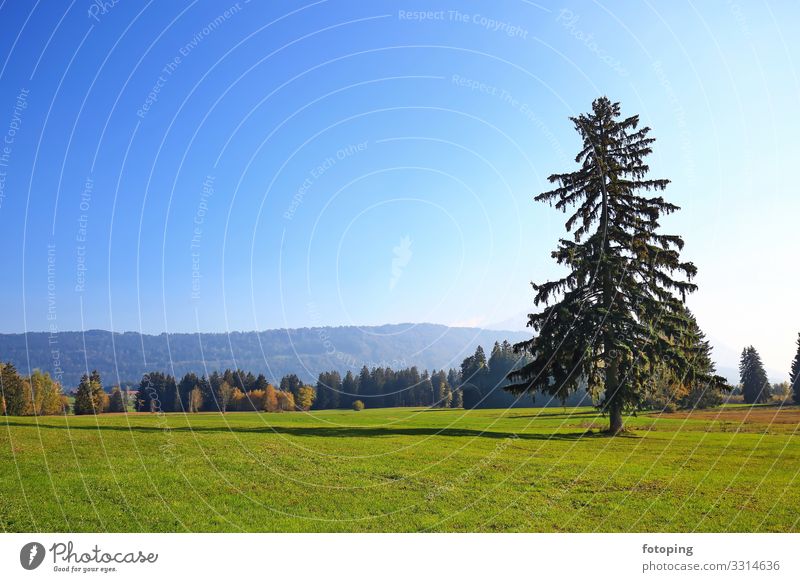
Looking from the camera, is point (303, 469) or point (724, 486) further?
point (303, 469)

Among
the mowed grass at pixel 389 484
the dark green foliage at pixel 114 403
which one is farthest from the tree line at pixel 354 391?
the mowed grass at pixel 389 484

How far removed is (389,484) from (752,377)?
86.5m

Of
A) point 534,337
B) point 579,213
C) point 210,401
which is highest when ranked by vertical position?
point 579,213

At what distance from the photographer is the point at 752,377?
7925 cm

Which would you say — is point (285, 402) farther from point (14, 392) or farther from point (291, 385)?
point (14, 392)

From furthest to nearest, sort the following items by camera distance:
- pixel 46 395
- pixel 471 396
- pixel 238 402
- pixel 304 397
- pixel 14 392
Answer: pixel 471 396, pixel 304 397, pixel 238 402, pixel 46 395, pixel 14 392

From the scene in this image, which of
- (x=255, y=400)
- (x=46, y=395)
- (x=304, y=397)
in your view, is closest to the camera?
(x=46, y=395)

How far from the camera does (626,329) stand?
26953mm

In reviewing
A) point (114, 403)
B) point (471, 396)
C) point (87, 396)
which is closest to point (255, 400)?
point (114, 403)

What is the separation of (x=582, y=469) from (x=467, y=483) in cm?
480

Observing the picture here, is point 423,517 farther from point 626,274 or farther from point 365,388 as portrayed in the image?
point 365,388

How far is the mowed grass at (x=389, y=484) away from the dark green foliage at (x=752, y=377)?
67350 millimetres

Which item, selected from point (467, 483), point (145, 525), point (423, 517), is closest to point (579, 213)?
point (467, 483)

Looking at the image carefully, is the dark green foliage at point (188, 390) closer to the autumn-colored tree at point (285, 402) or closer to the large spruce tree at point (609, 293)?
the autumn-colored tree at point (285, 402)
